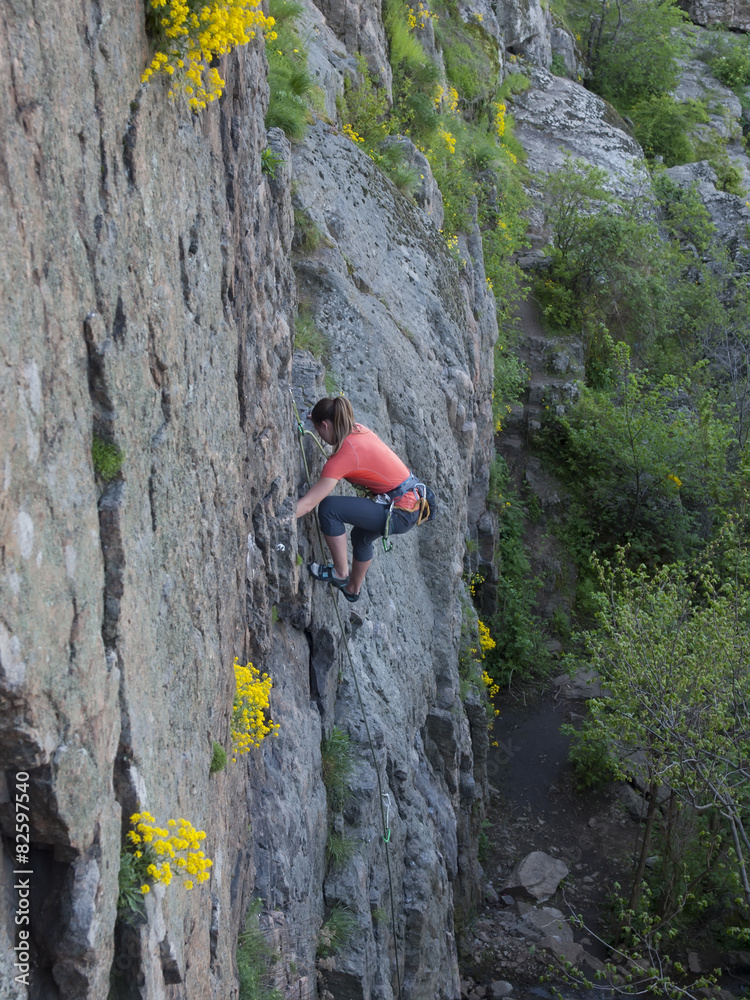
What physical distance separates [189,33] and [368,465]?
3059 mm

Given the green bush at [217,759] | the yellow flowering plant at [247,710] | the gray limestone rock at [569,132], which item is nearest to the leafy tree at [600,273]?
the gray limestone rock at [569,132]

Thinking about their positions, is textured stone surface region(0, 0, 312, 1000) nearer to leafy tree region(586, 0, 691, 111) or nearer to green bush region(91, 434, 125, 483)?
green bush region(91, 434, 125, 483)

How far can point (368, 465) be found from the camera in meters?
5.77

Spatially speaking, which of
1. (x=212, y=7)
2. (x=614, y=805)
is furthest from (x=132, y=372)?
(x=614, y=805)

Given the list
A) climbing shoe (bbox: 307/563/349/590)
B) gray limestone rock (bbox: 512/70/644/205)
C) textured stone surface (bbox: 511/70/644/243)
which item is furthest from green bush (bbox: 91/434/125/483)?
gray limestone rock (bbox: 512/70/644/205)

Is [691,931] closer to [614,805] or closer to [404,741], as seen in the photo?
[614,805]

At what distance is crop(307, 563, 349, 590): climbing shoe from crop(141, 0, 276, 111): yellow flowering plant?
128 inches

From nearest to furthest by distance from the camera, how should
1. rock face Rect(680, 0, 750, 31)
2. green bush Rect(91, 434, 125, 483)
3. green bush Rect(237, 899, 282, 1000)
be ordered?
green bush Rect(91, 434, 125, 483)
green bush Rect(237, 899, 282, 1000)
rock face Rect(680, 0, 750, 31)

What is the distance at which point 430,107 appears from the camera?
12.1m

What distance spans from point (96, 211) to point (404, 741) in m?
5.64

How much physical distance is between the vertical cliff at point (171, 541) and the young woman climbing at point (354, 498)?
0.21 m

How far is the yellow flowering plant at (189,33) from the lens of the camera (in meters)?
3.23

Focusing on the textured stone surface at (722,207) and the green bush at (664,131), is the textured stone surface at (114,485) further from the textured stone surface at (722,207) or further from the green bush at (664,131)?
the green bush at (664,131)

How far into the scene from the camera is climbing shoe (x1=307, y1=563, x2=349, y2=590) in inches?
231
